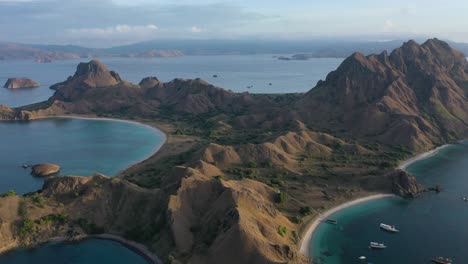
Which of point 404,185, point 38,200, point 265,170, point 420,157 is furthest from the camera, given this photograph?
point 420,157

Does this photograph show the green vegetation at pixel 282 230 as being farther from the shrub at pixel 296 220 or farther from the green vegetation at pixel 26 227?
the green vegetation at pixel 26 227

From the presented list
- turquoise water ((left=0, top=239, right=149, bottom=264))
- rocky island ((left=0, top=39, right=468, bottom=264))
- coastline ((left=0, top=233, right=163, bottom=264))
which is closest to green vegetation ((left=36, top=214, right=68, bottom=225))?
rocky island ((left=0, top=39, right=468, bottom=264))

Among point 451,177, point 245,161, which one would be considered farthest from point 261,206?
point 451,177

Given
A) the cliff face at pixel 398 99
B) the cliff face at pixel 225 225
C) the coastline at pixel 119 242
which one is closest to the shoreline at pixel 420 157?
the cliff face at pixel 398 99

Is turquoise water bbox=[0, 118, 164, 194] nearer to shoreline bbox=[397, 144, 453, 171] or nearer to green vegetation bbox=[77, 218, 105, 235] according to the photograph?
green vegetation bbox=[77, 218, 105, 235]

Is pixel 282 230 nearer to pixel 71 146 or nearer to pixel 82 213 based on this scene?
pixel 82 213

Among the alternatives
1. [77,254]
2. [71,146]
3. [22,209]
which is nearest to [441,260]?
[77,254]
